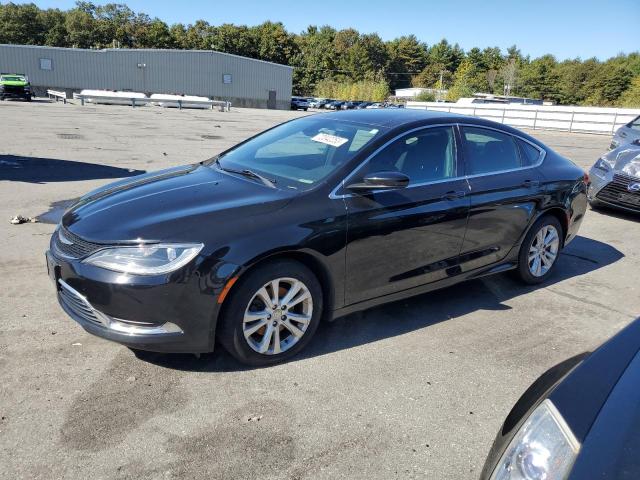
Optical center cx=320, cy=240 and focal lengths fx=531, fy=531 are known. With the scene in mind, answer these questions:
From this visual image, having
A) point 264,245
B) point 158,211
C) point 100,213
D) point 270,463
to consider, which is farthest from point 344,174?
point 270,463

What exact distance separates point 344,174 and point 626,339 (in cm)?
208

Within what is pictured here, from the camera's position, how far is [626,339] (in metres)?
2.08

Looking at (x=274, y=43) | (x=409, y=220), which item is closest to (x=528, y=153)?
(x=409, y=220)

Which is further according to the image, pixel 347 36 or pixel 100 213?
pixel 347 36

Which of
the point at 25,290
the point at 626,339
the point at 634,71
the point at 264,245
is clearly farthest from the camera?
the point at 634,71

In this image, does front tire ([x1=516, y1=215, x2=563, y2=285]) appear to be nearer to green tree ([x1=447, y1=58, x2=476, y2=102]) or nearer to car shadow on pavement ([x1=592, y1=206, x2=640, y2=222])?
car shadow on pavement ([x1=592, y1=206, x2=640, y2=222])

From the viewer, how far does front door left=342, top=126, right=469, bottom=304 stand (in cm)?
367

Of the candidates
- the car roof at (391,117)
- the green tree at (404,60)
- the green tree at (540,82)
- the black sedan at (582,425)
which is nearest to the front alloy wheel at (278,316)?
the car roof at (391,117)

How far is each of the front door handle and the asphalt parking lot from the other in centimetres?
99

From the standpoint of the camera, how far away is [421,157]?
13.7 feet

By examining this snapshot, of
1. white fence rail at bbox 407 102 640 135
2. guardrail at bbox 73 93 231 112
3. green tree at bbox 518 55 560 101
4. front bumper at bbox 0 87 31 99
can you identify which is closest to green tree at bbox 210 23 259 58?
green tree at bbox 518 55 560 101

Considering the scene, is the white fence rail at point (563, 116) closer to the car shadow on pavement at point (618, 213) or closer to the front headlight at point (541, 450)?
the car shadow on pavement at point (618, 213)

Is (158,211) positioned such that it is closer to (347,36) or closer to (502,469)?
(502,469)

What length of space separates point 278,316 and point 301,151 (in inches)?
57.0
